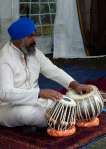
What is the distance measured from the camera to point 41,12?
741 centimetres

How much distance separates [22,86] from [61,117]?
0.47 metres

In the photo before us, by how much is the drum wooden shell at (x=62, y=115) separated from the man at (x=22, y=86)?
2.6 inches

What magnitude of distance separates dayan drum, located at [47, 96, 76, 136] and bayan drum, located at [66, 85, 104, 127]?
9cm

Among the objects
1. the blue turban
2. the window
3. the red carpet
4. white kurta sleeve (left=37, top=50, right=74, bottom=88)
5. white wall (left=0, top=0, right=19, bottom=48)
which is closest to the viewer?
the red carpet

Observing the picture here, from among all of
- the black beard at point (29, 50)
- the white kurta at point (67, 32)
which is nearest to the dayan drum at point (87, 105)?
the black beard at point (29, 50)

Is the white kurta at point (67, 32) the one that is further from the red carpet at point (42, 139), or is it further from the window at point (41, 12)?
the red carpet at point (42, 139)

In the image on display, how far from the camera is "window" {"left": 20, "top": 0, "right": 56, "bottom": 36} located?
285 inches

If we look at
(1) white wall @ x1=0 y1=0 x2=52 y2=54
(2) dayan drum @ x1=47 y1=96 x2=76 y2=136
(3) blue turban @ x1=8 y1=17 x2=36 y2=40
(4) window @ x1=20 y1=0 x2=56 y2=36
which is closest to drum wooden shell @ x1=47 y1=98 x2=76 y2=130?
(2) dayan drum @ x1=47 y1=96 x2=76 y2=136

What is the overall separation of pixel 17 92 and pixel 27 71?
0.38 metres

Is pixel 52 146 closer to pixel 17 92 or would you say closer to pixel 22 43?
pixel 17 92

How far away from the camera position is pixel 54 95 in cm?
350

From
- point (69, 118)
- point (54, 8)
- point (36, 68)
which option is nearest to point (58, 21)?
point (54, 8)

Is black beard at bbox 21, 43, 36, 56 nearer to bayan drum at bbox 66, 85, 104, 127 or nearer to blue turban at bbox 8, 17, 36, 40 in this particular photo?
blue turban at bbox 8, 17, 36, 40

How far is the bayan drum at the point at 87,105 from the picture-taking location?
3.57 m
